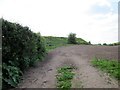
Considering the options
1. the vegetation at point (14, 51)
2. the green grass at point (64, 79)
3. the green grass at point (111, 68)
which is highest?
the vegetation at point (14, 51)

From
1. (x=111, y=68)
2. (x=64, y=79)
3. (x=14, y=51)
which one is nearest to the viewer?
(x=64, y=79)

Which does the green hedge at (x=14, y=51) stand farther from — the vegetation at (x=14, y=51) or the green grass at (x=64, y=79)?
the green grass at (x=64, y=79)

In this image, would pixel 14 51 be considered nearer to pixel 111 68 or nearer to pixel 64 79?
pixel 64 79

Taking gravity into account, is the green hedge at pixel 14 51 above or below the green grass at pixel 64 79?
above

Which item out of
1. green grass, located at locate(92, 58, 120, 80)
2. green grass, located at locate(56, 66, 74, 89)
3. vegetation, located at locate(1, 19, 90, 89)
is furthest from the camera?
green grass, located at locate(92, 58, 120, 80)

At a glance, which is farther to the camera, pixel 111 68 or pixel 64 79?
pixel 111 68

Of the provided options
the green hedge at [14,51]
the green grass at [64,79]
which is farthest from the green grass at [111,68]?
the green hedge at [14,51]

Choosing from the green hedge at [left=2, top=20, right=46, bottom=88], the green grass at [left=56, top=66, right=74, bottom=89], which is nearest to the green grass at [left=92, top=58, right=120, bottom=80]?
the green grass at [left=56, top=66, right=74, bottom=89]

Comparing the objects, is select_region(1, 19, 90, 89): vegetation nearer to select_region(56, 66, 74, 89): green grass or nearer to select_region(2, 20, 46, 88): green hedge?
select_region(2, 20, 46, 88): green hedge

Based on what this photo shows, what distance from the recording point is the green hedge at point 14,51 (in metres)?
9.13

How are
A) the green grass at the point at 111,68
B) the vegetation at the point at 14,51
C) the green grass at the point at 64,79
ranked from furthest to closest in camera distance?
the green grass at the point at 111,68
the vegetation at the point at 14,51
the green grass at the point at 64,79

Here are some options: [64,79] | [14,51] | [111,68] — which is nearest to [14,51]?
[14,51]

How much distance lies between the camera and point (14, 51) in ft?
34.0

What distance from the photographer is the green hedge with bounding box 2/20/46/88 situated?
9134 mm
